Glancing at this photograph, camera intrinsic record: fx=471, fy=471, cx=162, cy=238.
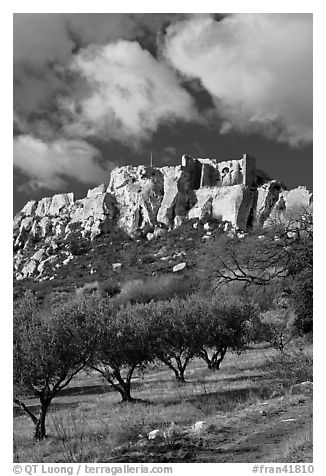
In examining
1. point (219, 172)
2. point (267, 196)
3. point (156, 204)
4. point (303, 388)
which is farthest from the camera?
point (219, 172)

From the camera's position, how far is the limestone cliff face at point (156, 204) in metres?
70.7

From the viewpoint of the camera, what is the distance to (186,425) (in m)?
10.6

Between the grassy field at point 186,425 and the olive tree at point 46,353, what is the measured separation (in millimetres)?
926

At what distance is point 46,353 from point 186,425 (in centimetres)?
413

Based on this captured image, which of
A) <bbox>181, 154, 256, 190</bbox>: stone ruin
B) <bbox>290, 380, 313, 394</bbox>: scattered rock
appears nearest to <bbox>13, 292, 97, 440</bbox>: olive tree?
<bbox>290, 380, 313, 394</bbox>: scattered rock

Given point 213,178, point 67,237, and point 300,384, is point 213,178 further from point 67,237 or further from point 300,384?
point 300,384

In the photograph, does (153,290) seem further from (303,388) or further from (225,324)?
(303,388)

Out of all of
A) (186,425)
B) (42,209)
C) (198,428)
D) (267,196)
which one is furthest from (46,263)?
(198,428)

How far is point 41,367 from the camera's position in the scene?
12039 mm

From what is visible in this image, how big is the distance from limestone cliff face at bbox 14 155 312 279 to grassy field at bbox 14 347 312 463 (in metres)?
47.6

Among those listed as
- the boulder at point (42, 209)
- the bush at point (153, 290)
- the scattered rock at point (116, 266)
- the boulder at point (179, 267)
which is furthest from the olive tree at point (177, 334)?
the boulder at point (42, 209)

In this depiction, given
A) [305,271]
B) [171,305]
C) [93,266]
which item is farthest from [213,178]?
[305,271]

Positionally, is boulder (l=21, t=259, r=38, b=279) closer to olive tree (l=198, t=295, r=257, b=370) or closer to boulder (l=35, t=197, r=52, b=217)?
boulder (l=35, t=197, r=52, b=217)
